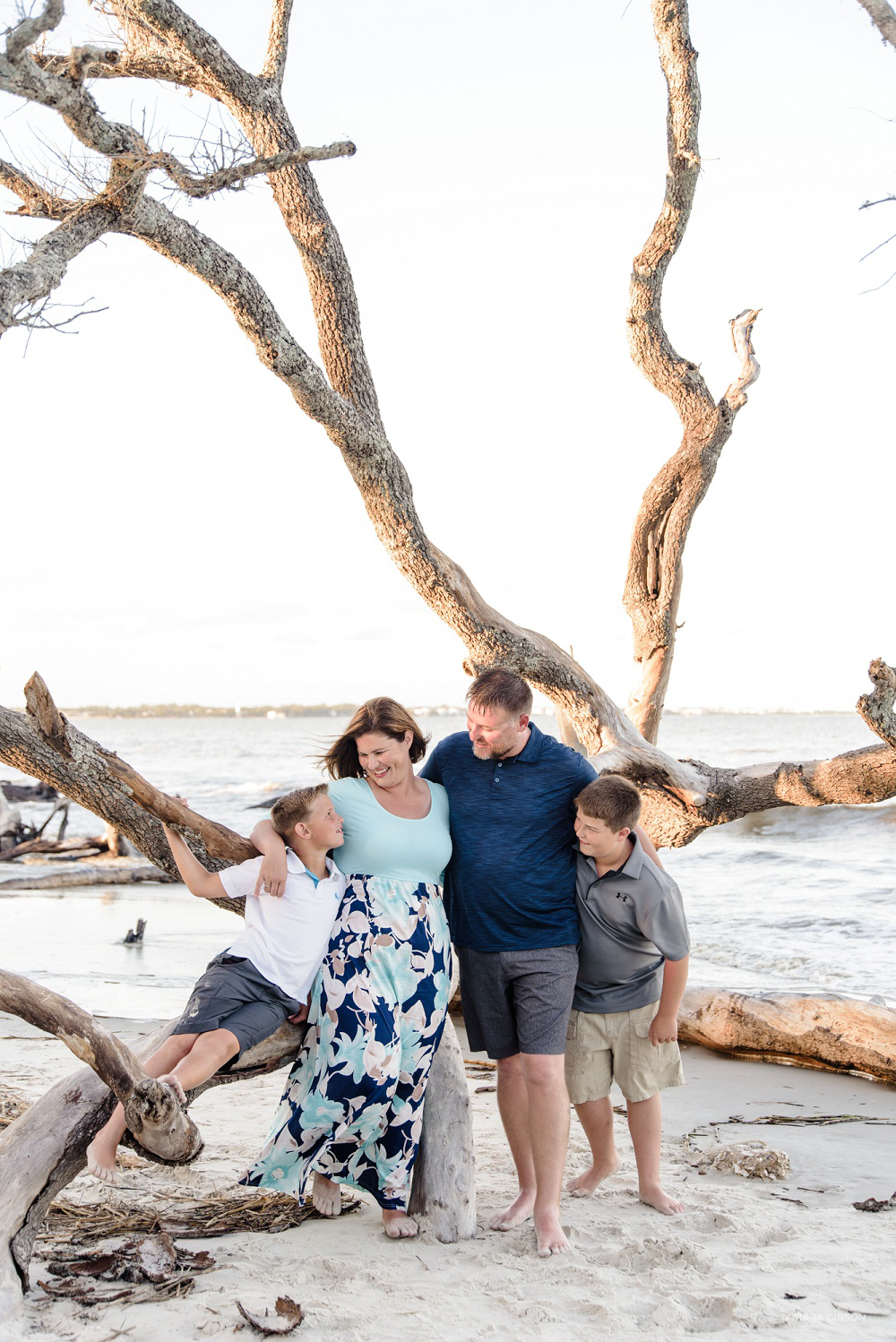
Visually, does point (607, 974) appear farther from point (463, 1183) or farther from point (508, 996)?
point (463, 1183)

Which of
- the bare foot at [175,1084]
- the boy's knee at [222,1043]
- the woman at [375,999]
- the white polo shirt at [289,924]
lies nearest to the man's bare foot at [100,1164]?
the bare foot at [175,1084]

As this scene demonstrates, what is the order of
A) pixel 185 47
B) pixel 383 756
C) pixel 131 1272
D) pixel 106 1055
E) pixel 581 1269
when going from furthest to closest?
pixel 185 47 < pixel 383 756 < pixel 581 1269 < pixel 131 1272 < pixel 106 1055

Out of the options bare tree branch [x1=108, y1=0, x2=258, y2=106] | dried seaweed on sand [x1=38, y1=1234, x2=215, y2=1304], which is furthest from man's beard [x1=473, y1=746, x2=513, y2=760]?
bare tree branch [x1=108, y1=0, x2=258, y2=106]

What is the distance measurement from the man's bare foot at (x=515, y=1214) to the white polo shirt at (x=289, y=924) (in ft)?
3.31

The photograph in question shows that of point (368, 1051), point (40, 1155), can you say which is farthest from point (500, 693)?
point (40, 1155)

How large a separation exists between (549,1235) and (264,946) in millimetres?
1259

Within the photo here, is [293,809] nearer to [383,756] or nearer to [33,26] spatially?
[383,756]

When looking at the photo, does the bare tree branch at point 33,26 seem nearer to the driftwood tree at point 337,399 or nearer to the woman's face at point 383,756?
the driftwood tree at point 337,399

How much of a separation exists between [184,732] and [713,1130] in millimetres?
86844

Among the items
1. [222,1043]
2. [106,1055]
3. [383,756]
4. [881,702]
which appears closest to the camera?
[106,1055]

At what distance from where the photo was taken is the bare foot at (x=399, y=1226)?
3455 mm

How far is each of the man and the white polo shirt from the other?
0.47 meters

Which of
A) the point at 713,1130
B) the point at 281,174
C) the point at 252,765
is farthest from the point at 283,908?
the point at 252,765

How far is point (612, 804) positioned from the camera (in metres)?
3.50
